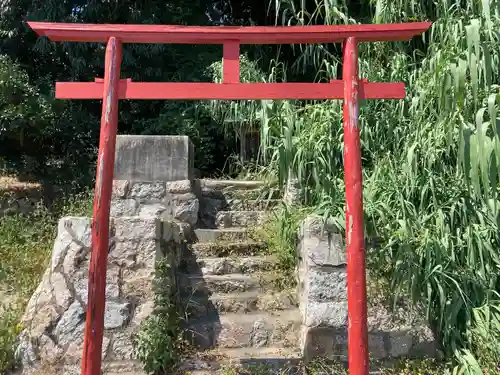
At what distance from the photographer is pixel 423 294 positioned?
2.91 metres

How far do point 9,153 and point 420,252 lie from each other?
4645mm

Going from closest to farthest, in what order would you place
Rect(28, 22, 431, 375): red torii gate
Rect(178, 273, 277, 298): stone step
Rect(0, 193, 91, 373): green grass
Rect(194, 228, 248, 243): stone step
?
Rect(28, 22, 431, 375): red torii gate
Rect(0, 193, 91, 373): green grass
Rect(178, 273, 277, 298): stone step
Rect(194, 228, 248, 243): stone step

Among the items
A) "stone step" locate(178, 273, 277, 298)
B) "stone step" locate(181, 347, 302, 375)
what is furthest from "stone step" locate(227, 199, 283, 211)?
"stone step" locate(181, 347, 302, 375)

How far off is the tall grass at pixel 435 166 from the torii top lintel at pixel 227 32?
0.45 metres

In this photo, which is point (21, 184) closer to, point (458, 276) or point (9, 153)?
point (9, 153)

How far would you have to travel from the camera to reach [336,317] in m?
2.92

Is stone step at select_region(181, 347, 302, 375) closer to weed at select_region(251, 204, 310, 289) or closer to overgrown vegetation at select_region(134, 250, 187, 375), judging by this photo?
overgrown vegetation at select_region(134, 250, 187, 375)

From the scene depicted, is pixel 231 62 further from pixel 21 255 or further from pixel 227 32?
pixel 21 255

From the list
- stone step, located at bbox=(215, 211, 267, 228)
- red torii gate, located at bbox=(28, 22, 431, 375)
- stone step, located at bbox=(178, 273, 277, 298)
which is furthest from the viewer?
stone step, located at bbox=(215, 211, 267, 228)

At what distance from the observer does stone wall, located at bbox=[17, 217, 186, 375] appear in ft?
9.21

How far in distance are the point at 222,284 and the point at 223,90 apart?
1542 millimetres

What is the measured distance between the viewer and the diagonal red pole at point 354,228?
236cm

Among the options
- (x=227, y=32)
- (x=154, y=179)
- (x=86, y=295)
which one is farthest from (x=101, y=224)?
(x=154, y=179)

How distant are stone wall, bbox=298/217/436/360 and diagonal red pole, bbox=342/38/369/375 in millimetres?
530
